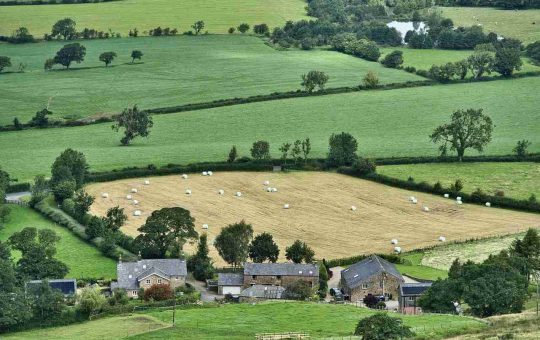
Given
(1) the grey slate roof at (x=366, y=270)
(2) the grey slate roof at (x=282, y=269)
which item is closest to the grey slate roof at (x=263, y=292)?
(2) the grey slate roof at (x=282, y=269)

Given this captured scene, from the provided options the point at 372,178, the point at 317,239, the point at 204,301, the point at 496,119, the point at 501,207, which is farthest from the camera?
the point at 496,119

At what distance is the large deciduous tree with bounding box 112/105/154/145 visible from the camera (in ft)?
485

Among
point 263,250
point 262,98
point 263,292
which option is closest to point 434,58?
point 262,98

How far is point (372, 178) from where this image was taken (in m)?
130

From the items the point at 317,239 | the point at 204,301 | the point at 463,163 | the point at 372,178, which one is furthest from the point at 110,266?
the point at 463,163

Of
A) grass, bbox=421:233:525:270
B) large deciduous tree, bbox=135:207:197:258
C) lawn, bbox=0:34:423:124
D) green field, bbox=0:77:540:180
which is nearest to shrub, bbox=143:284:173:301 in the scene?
large deciduous tree, bbox=135:207:197:258

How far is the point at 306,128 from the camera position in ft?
505

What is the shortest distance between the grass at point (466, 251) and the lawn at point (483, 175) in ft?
48.9

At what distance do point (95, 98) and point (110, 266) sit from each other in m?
71.0

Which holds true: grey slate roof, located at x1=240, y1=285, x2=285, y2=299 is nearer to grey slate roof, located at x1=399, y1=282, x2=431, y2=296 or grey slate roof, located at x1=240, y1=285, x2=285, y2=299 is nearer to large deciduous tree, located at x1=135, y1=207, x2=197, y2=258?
grey slate roof, located at x1=399, y1=282, x2=431, y2=296

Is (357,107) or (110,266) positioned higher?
(357,107)

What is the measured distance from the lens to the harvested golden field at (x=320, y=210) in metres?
112

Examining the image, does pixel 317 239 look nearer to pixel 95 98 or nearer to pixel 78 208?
pixel 78 208

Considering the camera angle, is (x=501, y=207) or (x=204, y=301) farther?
(x=501, y=207)
